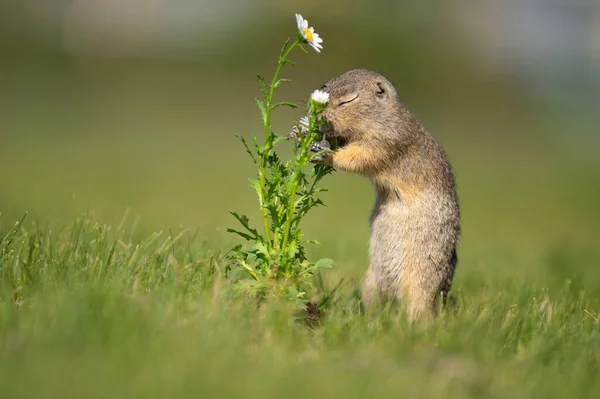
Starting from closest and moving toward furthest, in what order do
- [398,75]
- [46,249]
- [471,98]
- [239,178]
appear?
[46,249] < [239,178] < [398,75] < [471,98]

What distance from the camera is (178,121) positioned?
1895cm

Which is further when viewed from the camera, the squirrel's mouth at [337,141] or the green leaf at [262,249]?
the squirrel's mouth at [337,141]

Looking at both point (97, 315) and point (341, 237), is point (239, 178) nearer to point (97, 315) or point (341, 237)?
point (341, 237)

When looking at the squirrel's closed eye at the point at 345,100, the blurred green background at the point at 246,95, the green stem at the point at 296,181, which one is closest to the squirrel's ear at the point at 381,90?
the squirrel's closed eye at the point at 345,100

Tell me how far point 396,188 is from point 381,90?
2.45ft

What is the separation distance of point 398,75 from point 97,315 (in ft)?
52.4

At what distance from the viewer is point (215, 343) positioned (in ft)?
11.2

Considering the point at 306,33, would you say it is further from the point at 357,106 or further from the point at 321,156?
the point at 357,106

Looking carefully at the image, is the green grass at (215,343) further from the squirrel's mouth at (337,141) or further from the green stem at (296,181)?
the squirrel's mouth at (337,141)

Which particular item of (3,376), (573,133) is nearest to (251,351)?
(3,376)

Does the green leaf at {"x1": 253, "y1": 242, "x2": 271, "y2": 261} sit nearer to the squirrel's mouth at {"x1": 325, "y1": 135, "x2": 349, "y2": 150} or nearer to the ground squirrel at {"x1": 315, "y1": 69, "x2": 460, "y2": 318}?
the ground squirrel at {"x1": 315, "y1": 69, "x2": 460, "y2": 318}


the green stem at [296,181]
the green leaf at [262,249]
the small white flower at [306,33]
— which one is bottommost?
the green leaf at [262,249]

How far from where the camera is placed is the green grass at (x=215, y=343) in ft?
10.2

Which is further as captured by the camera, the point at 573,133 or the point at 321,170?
the point at 573,133
